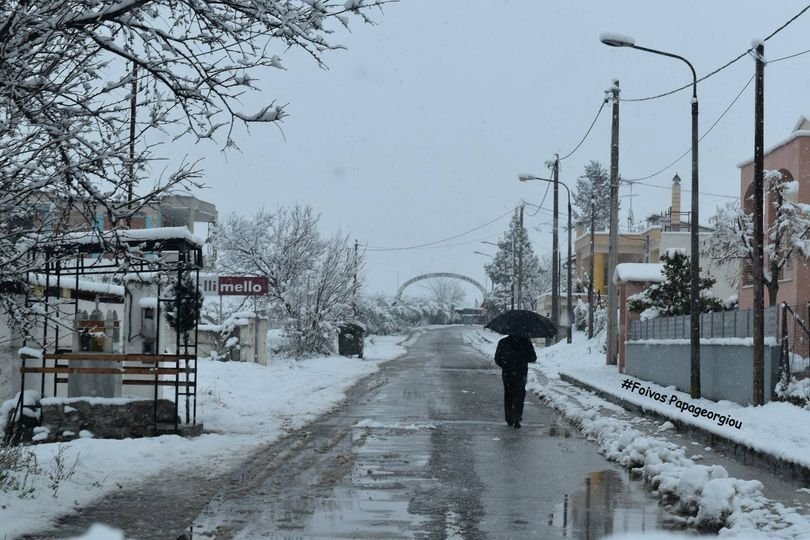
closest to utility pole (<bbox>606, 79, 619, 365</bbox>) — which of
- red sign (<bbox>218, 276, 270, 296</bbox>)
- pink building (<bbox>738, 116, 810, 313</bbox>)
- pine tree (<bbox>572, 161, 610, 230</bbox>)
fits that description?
pink building (<bbox>738, 116, 810, 313</bbox>)

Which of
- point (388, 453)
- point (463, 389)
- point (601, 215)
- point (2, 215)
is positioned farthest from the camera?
point (601, 215)

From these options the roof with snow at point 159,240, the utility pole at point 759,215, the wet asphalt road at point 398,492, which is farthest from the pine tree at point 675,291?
the roof with snow at point 159,240

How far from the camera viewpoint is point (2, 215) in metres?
8.04

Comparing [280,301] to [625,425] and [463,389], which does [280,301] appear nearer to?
[463,389]

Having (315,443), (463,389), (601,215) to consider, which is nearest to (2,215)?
(315,443)

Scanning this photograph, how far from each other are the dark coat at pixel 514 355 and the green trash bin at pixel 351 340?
28951mm

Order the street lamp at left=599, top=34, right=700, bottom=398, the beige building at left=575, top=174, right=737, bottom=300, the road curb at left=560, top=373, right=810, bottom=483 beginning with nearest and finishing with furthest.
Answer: the road curb at left=560, top=373, right=810, bottom=483, the street lamp at left=599, top=34, right=700, bottom=398, the beige building at left=575, top=174, right=737, bottom=300

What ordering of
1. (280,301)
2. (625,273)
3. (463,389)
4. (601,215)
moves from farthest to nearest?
1. (601,215)
2. (280,301)
3. (625,273)
4. (463,389)

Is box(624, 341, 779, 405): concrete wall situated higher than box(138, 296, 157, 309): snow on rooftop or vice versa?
box(138, 296, 157, 309): snow on rooftop

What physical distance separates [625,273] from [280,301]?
1392 centimetres

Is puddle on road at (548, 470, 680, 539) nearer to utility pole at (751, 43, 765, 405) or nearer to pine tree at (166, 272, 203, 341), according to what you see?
pine tree at (166, 272, 203, 341)

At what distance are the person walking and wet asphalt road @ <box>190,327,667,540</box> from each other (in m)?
0.33

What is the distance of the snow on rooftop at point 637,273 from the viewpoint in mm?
32312

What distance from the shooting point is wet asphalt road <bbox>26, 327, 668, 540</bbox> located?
8.12m
